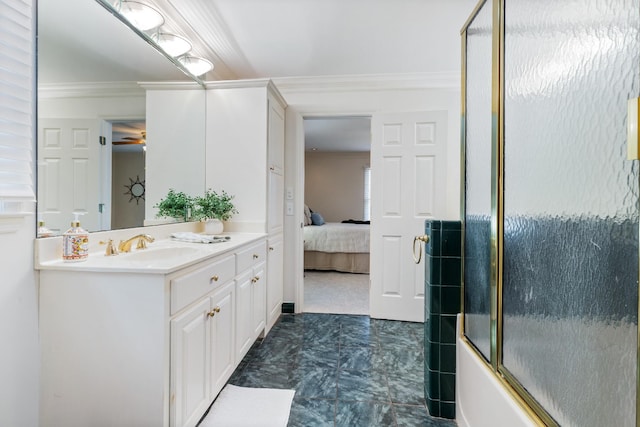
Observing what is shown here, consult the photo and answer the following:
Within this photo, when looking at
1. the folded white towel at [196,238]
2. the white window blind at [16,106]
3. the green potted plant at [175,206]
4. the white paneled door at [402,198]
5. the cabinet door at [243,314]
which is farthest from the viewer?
the white paneled door at [402,198]

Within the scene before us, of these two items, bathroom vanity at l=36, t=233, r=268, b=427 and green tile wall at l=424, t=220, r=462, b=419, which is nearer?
bathroom vanity at l=36, t=233, r=268, b=427

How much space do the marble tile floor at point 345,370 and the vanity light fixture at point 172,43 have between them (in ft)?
7.48

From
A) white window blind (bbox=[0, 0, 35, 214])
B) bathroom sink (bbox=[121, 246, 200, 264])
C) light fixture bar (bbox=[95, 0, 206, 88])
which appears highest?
light fixture bar (bbox=[95, 0, 206, 88])

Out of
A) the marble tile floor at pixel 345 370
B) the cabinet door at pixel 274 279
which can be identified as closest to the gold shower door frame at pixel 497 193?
the marble tile floor at pixel 345 370

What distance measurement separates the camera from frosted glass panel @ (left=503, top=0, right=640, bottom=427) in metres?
Answer: 0.62

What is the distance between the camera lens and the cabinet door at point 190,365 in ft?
3.90

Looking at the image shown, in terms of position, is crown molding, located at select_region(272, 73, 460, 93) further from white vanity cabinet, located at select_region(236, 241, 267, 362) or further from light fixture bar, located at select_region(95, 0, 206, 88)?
white vanity cabinet, located at select_region(236, 241, 267, 362)

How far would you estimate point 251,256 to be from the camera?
2123 mm

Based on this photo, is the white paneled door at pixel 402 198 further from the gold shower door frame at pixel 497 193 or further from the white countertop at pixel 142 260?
the gold shower door frame at pixel 497 193

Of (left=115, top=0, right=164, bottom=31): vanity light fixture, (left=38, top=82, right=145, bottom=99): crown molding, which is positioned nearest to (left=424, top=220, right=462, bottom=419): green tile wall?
(left=38, top=82, right=145, bottom=99): crown molding

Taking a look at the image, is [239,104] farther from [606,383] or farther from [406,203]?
[606,383]

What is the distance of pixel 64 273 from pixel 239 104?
5.97 ft

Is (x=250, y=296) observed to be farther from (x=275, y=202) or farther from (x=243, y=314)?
(x=275, y=202)

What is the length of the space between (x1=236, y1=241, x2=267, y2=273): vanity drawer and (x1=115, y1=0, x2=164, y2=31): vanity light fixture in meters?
1.51
